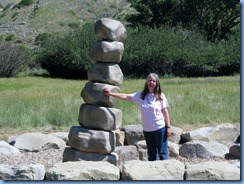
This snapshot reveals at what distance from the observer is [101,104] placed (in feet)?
26.5

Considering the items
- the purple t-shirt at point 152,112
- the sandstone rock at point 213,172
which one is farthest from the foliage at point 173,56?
the sandstone rock at point 213,172

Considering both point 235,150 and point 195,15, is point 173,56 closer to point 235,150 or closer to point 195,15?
point 195,15

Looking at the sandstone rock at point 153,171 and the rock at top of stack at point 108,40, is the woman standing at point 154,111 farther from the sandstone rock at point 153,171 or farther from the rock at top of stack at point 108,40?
the sandstone rock at point 153,171

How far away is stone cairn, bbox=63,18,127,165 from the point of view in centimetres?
795

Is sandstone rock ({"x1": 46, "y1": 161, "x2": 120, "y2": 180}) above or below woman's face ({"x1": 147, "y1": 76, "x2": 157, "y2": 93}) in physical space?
below

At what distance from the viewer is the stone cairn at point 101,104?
313 inches

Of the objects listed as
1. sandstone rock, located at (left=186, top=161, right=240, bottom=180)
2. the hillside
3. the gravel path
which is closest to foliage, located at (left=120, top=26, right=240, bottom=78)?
the hillside

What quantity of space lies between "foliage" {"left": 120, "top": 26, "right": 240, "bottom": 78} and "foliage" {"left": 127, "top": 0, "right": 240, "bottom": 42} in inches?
251

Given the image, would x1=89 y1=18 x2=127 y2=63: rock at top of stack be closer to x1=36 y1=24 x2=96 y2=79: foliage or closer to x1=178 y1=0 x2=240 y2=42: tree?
x1=36 y1=24 x2=96 y2=79: foliage

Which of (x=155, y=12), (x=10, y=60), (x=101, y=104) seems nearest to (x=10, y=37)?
(x=155, y=12)

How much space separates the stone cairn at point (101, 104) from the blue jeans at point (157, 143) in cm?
53

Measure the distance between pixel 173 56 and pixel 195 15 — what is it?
1102 cm

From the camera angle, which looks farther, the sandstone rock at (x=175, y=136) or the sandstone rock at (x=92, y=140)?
the sandstone rock at (x=175, y=136)

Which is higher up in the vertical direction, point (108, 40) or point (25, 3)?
point (108, 40)
